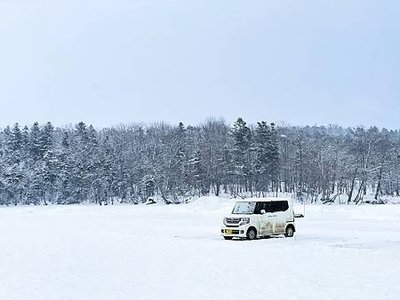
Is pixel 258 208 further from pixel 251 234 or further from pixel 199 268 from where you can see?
pixel 199 268

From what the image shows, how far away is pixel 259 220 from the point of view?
2914 centimetres

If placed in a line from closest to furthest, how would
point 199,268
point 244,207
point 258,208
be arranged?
1. point 199,268
2. point 258,208
3. point 244,207

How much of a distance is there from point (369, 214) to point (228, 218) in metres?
25.9

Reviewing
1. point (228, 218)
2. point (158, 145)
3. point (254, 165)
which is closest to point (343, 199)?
point (254, 165)

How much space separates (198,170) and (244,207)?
71815 millimetres

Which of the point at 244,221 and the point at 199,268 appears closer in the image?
the point at 199,268

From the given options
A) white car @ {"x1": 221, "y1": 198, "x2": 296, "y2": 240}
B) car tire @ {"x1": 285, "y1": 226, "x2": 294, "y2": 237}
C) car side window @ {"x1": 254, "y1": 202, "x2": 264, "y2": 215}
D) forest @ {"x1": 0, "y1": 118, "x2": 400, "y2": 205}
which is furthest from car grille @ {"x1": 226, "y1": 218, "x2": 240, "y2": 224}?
forest @ {"x1": 0, "y1": 118, "x2": 400, "y2": 205}

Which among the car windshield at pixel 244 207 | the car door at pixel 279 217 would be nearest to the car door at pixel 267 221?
the car door at pixel 279 217

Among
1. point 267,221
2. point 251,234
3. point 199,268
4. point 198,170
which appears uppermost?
point 198,170

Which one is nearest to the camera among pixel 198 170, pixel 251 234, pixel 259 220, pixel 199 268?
pixel 199 268

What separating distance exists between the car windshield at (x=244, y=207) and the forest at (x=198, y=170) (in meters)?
64.0

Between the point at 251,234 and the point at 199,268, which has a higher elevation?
the point at 251,234

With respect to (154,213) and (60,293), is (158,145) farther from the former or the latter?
(60,293)

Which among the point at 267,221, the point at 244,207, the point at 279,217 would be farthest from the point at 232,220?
the point at 279,217
